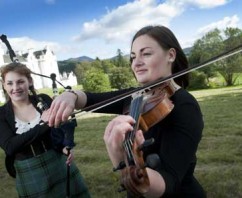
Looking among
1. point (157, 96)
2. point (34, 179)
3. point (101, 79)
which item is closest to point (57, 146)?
point (34, 179)

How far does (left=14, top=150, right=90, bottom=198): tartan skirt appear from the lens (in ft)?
11.5

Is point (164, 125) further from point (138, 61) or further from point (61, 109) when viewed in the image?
point (61, 109)

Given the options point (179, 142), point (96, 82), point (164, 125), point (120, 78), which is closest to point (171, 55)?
point (164, 125)

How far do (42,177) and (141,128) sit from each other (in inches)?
88.5

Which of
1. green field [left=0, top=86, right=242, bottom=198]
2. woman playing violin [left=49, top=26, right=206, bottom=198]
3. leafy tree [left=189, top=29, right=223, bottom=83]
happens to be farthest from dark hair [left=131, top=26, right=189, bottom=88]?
leafy tree [left=189, top=29, right=223, bottom=83]

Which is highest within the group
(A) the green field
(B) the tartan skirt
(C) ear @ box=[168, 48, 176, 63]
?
(C) ear @ box=[168, 48, 176, 63]

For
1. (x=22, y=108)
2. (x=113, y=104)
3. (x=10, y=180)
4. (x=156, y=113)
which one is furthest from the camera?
(x=10, y=180)

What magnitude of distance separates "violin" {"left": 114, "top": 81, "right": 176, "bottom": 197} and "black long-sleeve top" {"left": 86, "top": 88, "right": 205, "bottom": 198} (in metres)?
0.04

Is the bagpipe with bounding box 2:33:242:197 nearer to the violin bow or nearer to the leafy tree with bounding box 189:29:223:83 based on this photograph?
the violin bow

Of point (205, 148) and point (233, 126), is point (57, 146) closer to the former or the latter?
point (205, 148)

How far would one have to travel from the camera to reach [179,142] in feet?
4.78

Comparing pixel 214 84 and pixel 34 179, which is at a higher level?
pixel 34 179

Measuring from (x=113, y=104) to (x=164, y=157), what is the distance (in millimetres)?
839

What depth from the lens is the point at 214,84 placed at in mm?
36969
